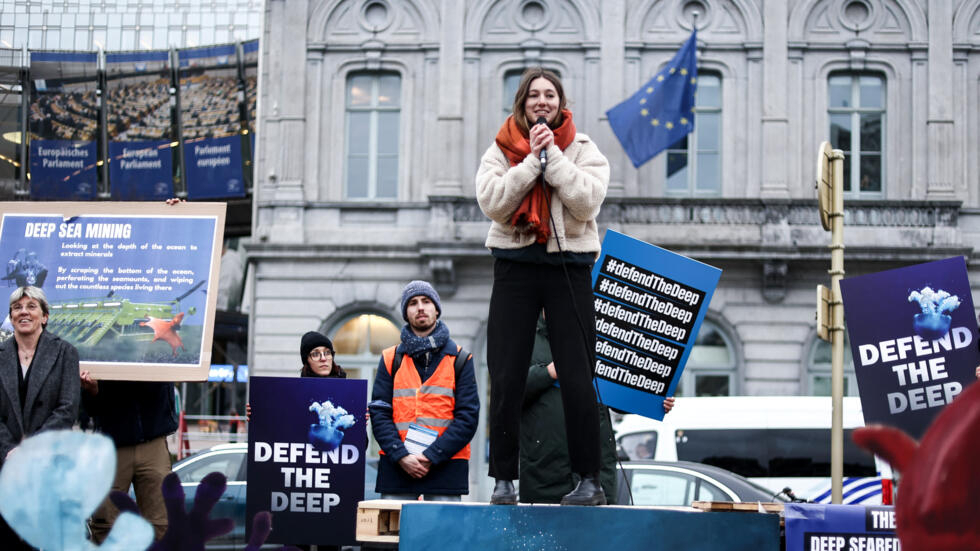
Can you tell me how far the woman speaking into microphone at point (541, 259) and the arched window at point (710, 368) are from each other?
1709 centimetres

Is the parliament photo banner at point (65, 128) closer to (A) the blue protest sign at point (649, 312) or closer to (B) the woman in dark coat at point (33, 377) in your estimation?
(A) the blue protest sign at point (649, 312)

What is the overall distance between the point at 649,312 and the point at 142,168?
24862 millimetres

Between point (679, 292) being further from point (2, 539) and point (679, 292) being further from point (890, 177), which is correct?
point (890, 177)

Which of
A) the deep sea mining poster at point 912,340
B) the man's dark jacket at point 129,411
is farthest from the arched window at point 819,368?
the man's dark jacket at point 129,411

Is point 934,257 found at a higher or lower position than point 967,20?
lower

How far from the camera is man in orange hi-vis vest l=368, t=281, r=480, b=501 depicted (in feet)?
21.2

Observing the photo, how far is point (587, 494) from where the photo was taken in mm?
4844

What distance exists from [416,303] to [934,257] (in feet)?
55.9

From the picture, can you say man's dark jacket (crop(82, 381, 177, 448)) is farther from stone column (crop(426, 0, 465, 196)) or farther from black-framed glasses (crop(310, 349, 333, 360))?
stone column (crop(426, 0, 465, 196))

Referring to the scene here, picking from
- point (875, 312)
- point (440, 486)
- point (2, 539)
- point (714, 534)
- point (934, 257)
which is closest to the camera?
point (714, 534)

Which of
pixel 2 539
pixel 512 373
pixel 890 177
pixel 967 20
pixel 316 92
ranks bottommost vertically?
pixel 2 539

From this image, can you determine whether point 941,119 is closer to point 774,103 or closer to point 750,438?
point 774,103

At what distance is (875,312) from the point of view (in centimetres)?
733

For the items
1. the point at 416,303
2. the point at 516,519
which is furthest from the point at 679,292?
the point at 516,519
